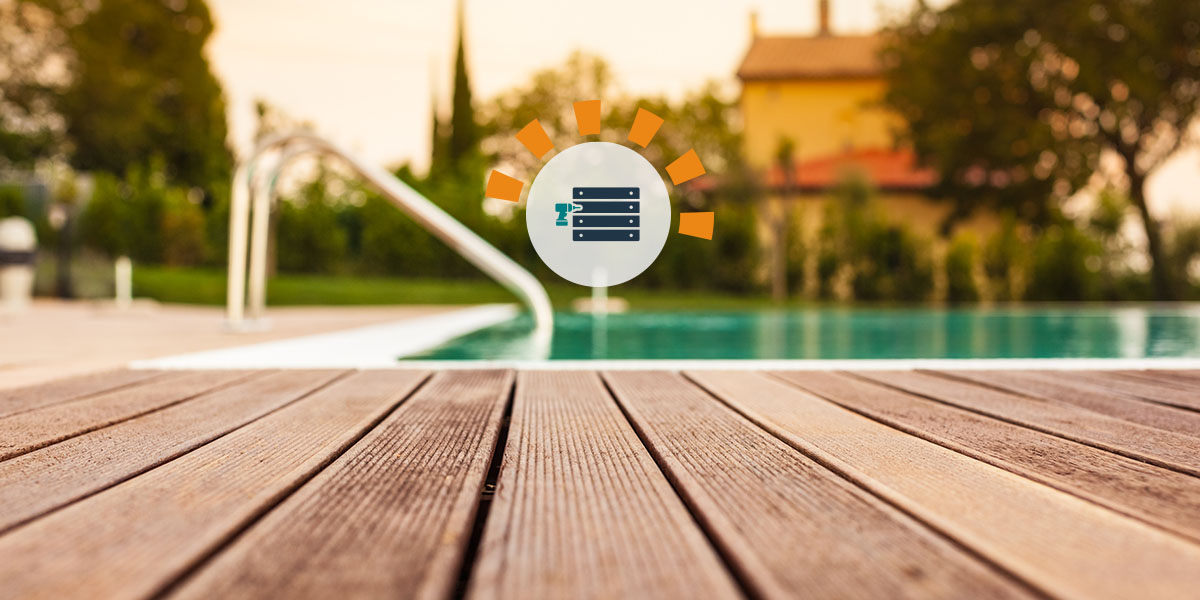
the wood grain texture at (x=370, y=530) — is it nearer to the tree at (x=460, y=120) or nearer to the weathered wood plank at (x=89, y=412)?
the weathered wood plank at (x=89, y=412)

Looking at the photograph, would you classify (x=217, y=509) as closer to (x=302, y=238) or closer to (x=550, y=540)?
(x=550, y=540)

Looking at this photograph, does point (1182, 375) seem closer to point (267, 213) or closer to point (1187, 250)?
point (267, 213)

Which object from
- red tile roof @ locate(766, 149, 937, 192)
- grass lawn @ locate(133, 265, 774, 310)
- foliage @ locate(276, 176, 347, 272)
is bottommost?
grass lawn @ locate(133, 265, 774, 310)

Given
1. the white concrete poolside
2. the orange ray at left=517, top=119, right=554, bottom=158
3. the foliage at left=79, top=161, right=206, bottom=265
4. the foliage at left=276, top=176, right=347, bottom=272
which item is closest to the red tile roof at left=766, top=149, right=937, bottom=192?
the foliage at left=276, top=176, right=347, bottom=272

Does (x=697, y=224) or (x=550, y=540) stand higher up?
(x=697, y=224)

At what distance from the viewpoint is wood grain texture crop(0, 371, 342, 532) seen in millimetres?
972

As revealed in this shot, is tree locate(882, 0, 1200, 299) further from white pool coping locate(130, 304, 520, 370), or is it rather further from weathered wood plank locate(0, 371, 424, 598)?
weathered wood plank locate(0, 371, 424, 598)

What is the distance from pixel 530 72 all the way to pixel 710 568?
20712mm

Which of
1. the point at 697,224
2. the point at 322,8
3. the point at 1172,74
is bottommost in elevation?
the point at 697,224

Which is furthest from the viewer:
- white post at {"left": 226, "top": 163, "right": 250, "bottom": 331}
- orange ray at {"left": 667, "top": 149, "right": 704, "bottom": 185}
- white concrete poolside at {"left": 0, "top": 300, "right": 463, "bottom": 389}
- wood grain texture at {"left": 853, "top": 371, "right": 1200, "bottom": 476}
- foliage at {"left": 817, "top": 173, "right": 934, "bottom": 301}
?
foliage at {"left": 817, "top": 173, "right": 934, "bottom": 301}

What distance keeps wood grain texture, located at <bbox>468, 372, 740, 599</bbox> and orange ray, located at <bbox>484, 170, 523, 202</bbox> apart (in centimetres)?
74

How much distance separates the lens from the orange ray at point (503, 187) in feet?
6.28

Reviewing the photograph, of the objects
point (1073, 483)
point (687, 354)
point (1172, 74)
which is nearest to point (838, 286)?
point (1172, 74)

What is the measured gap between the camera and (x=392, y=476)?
107 centimetres
